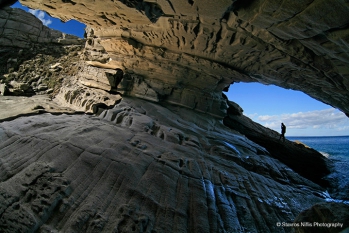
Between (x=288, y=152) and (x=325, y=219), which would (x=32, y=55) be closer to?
(x=325, y=219)

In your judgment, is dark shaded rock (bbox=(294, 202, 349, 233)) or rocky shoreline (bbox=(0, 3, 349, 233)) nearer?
dark shaded rock (bbox=(294, 202, 349, 233))

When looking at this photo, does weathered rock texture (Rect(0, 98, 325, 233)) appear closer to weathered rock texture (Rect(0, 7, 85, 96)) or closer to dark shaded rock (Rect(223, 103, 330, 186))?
dark shaded rock (Rect(223, 103, 330, 186))

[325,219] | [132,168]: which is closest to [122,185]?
[132,168]

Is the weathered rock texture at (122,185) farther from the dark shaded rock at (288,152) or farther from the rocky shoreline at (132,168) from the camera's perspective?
the dark shaded rock at (288,152)

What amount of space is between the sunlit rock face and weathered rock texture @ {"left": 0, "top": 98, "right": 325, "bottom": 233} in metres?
2.83

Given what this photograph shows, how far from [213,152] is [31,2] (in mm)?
5919

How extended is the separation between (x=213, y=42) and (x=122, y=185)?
4.53m

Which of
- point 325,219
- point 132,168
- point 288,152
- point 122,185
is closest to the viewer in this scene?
point 325,219

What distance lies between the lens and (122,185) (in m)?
3.00

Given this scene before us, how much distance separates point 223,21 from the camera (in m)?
4.18

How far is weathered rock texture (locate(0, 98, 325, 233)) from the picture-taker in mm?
2473

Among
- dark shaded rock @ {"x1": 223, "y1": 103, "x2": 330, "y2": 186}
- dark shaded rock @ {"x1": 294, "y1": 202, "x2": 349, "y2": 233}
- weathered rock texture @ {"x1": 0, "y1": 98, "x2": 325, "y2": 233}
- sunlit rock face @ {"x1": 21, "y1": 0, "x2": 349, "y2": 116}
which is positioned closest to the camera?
dark shaded rock @ {"x1": 294, "y1": 202, "x2": 349, "y2": 233}

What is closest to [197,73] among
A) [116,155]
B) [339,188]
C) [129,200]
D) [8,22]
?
[116,155]

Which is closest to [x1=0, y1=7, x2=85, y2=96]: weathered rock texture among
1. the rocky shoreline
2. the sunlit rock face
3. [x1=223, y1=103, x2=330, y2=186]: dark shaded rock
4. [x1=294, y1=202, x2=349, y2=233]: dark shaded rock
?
the rocky shoreline
